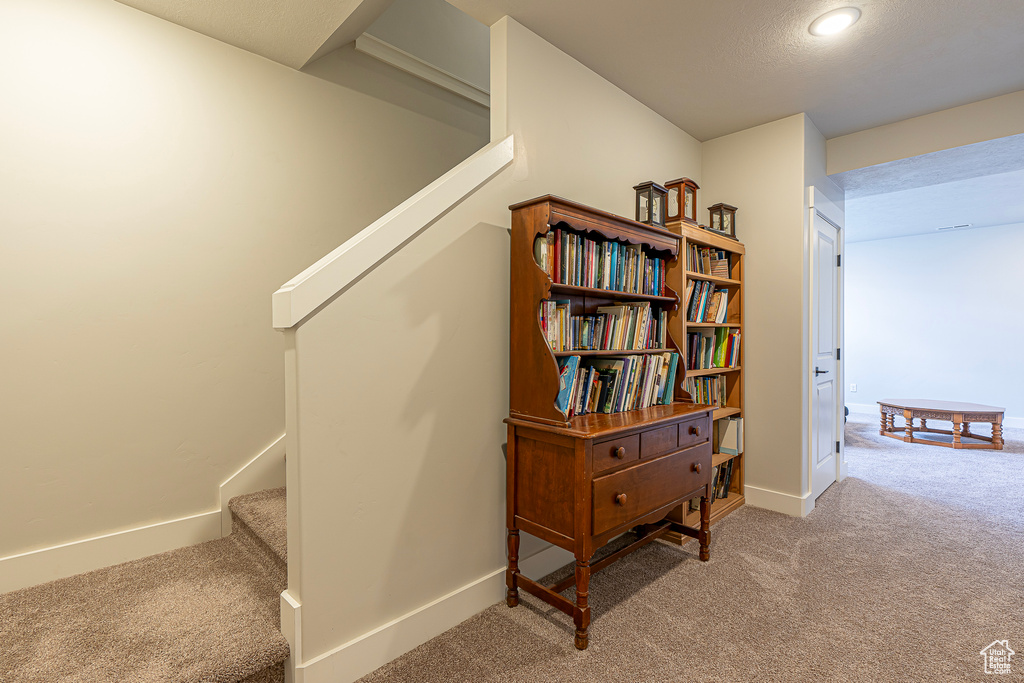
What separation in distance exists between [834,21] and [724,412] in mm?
2184

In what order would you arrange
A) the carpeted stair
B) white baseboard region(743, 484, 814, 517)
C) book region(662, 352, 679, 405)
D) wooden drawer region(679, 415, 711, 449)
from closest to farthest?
the carpeted stair < wooden drawer region(679, 415, 711, 449) < book region(662, 352, 679, 405) < white baseboard region(743, 484, 814, 517)

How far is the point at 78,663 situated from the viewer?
1446 millimetres

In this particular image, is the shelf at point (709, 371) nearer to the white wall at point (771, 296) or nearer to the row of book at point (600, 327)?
the white wall at point (771, 296)

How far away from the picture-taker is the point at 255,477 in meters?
2.46

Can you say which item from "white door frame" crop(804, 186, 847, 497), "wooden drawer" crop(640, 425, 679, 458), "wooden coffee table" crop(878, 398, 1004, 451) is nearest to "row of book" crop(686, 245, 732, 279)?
"white door frame" crop(804, 186, 847, 497)

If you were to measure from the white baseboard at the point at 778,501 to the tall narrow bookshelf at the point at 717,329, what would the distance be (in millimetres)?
75

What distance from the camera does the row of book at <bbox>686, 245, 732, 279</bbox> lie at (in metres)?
2.99

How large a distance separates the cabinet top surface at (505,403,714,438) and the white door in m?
1.45

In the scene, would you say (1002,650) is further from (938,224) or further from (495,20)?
(938,224)

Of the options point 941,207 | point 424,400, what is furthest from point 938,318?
point 424,400

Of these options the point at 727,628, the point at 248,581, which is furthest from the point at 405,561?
the point at 727,628

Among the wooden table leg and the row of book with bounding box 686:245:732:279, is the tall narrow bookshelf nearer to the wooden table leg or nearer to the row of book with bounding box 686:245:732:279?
the row of book with bounding box 686:245:732:279

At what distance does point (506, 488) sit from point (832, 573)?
67.0 inches

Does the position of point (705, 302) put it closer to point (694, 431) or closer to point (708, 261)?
point (708, 261)
